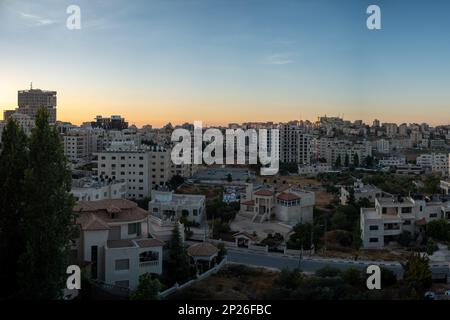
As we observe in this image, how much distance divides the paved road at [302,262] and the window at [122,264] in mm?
1907

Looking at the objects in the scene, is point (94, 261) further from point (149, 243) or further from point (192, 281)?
point (192, 281)

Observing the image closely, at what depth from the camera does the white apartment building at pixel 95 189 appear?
28.8 feet

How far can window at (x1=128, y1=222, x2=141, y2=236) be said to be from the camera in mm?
5590

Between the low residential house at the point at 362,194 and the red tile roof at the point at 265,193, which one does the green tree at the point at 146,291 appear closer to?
the red tile roof at the point at 265,193

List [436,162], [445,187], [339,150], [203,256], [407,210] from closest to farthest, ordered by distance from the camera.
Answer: [203,256], [407,210], [445,187], [436,162], [339,150]

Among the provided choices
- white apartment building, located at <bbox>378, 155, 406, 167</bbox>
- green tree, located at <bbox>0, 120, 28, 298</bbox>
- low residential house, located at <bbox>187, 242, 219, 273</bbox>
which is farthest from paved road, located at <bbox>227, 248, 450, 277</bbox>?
white apartment building, located at <bbox>378, 155, 406, 167</bbox>

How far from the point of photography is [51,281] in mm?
3326

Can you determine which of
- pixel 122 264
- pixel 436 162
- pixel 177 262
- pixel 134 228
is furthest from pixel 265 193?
pixel 436 162

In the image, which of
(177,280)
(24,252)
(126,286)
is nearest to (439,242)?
(177,280)

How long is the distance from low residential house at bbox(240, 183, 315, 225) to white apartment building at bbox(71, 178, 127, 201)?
277 cm

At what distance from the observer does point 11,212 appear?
11.5ft

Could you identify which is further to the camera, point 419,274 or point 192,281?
point 192,281

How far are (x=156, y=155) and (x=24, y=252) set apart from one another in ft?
35.2

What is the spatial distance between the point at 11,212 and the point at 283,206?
21.4 feet
